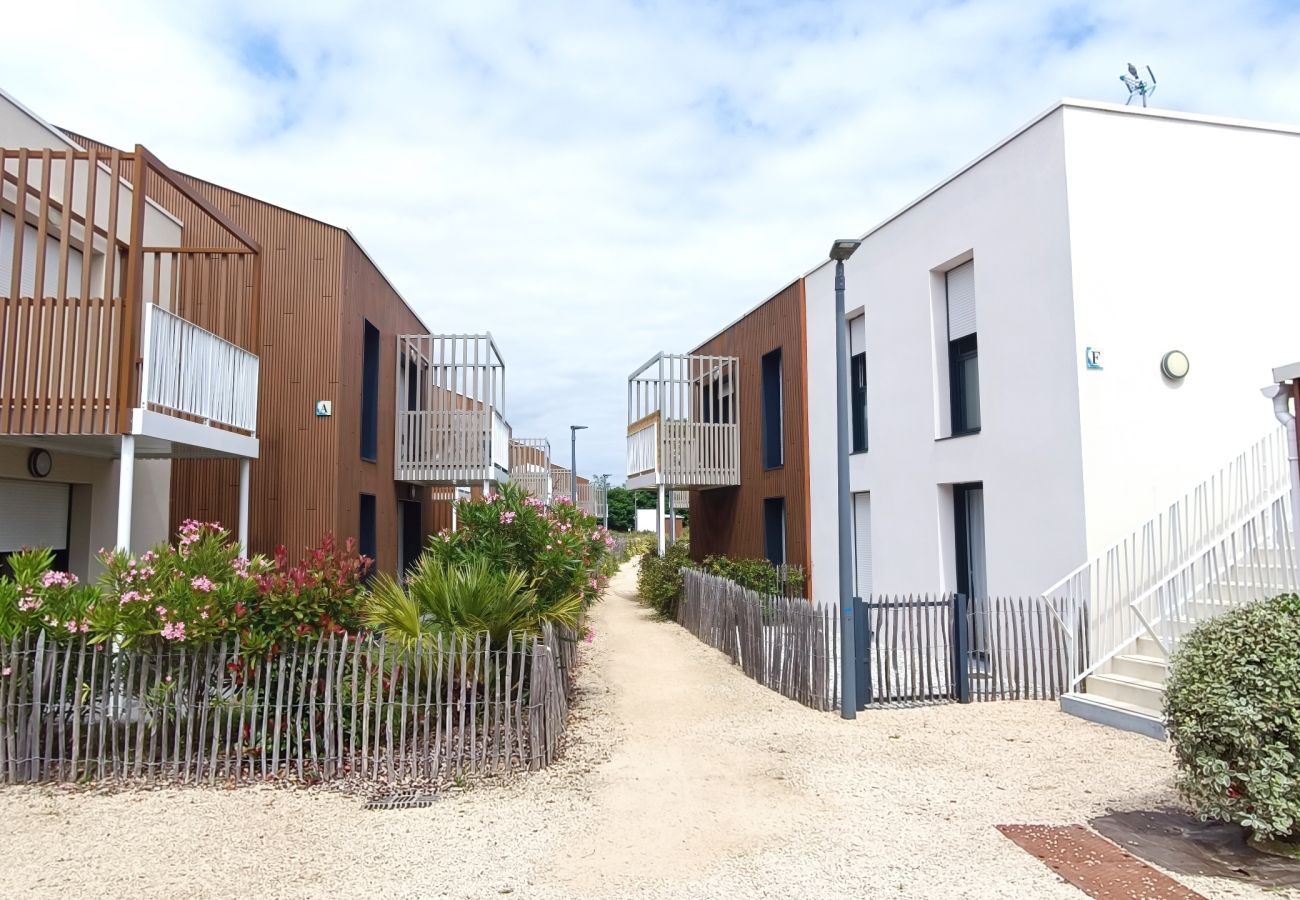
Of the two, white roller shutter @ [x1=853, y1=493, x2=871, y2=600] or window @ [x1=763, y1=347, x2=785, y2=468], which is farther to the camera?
window @ [x1=763, y1=347, x2=785, y2=468]

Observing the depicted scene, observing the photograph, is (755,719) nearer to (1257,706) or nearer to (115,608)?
Answer: (1257,706)

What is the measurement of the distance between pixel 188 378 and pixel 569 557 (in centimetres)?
438

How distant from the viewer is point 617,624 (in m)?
16.9

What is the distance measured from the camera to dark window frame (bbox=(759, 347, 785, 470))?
17.6 meters

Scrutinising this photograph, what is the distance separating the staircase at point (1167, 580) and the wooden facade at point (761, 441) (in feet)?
22.1

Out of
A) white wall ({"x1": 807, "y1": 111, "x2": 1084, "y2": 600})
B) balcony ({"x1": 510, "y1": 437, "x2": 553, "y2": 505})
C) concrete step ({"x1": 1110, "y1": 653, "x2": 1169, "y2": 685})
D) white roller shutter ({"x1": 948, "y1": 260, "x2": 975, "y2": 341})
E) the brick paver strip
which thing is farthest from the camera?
balcony ({"x1": 510, "y1": 437, "x2": 553, "y2": 505})

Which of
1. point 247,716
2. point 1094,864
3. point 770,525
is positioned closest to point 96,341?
point 247,716

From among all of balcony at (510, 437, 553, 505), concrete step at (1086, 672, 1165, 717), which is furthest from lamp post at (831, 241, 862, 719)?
balcony at (510, 437, 553, 505)

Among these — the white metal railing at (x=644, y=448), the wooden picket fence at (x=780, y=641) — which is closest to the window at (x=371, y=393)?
the white metal railing at (x=644, y=448)

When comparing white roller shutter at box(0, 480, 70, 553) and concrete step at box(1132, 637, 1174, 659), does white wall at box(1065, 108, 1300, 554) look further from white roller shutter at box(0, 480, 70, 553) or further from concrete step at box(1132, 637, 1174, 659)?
white roller shutter at box(0, 480, 70, 553)

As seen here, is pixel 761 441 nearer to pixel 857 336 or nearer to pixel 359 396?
pixel 857 336

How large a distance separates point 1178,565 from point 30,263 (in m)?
12.4

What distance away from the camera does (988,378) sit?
10.9 m

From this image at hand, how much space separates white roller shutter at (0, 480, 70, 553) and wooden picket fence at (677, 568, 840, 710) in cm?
813
